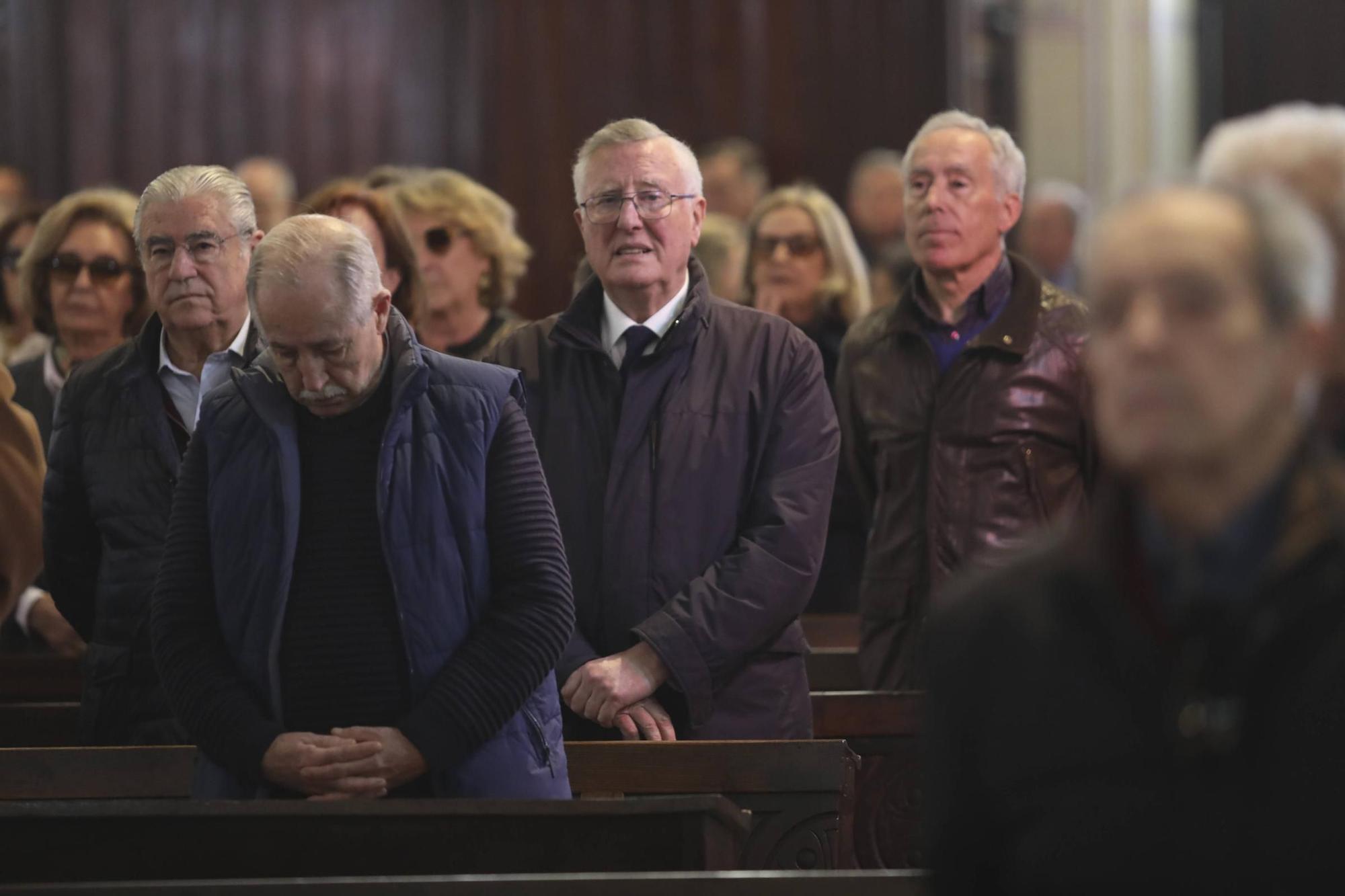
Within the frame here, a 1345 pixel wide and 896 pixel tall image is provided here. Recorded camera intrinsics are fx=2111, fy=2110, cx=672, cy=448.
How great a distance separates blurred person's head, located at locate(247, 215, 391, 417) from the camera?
3031 mm

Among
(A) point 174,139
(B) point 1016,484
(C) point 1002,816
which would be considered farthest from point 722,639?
(A) point 174,139

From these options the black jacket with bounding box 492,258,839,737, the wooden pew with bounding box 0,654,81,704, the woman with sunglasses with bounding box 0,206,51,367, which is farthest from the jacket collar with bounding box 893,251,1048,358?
the woman with sunglasses with bounding box 0,206,51,367

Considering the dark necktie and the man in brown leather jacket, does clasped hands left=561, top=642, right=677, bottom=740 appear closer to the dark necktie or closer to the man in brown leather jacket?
the dark necktie

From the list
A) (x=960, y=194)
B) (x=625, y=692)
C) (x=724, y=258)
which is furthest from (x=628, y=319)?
(x=724, y=258)

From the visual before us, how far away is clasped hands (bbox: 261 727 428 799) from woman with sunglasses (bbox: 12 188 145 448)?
1.98 m

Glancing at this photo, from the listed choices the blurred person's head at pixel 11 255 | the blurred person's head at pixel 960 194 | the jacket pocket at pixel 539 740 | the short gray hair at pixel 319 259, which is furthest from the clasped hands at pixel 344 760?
the blurred person's head at pixel 11 255

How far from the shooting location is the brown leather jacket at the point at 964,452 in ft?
14.1

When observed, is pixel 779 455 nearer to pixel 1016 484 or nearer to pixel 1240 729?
pixel 1016 484

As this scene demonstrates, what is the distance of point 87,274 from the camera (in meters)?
4.79

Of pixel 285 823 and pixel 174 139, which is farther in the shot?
pixel 174 139

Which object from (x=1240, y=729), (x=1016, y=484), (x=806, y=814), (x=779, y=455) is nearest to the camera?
(x=1240, y=729)

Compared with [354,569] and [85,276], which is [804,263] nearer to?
[85,276]

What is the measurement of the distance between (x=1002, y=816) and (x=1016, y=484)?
255cm

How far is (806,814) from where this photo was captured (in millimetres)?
3656
